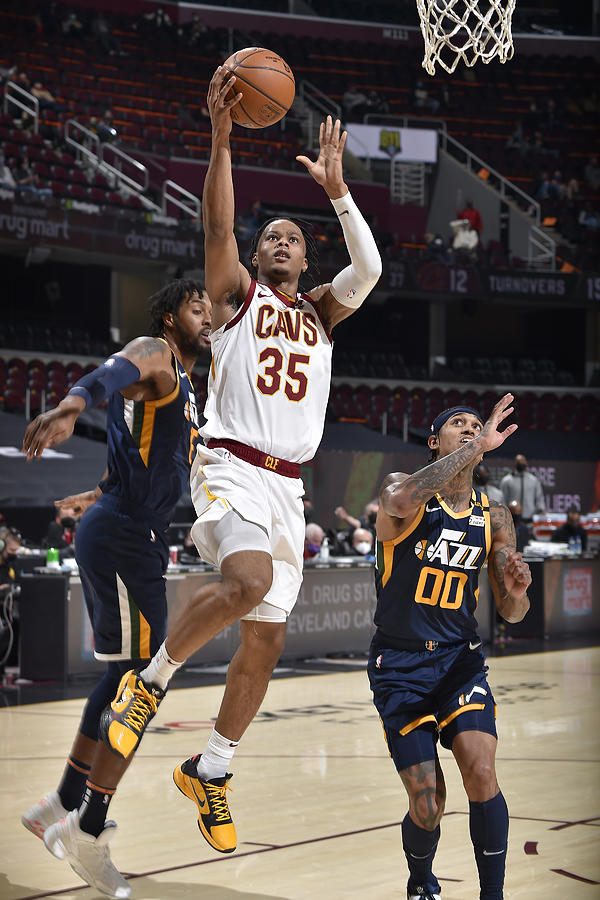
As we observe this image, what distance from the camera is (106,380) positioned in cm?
412

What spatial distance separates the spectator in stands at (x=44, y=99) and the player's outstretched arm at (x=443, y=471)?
64.2 ft

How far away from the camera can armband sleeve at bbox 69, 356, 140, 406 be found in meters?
3.97

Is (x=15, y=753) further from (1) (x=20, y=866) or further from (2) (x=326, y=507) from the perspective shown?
(2) (x=326, y=507)

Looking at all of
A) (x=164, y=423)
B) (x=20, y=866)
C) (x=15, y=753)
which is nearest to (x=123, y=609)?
(x=164, y=423)

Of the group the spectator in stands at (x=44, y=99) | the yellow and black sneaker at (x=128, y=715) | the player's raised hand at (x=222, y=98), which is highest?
the spectator in stands at (x=44, y=99)

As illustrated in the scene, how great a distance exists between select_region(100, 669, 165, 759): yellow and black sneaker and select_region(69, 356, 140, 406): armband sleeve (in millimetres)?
1041

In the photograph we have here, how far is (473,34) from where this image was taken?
7023mm

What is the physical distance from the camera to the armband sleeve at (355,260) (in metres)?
4.51

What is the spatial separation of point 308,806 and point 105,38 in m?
23.1

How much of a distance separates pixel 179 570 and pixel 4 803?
497 centimetres

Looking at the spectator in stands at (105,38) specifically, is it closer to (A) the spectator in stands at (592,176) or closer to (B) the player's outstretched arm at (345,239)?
(A) the spectator in stands at (592,176)

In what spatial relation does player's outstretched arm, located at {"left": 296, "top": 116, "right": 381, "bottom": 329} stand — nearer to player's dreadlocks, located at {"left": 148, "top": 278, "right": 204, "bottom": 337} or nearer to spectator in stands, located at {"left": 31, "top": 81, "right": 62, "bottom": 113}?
player's dreadlocks, located at {"left": 148, "top": 278, "right": 204, "bottom": 337}

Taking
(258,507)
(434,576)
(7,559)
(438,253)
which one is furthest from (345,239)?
(438,253)

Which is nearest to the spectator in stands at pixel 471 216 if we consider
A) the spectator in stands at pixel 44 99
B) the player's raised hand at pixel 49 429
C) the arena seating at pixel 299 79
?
the arena seating at pixel 299 79
